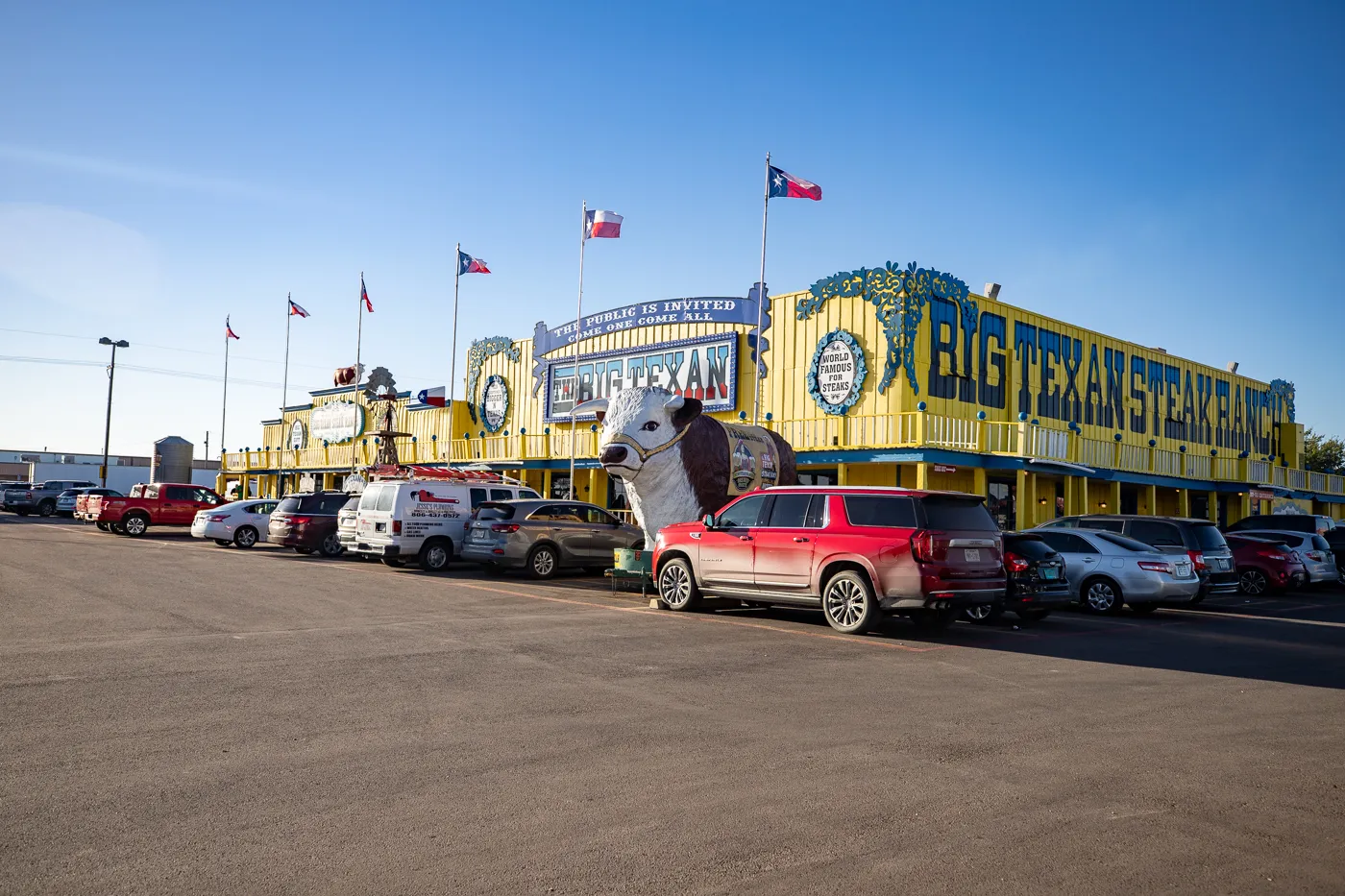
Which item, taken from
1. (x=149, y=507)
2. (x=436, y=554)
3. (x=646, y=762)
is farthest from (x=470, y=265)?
(x=646, y=762)

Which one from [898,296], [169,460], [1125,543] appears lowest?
[1125,543]

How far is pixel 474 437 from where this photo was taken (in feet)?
139

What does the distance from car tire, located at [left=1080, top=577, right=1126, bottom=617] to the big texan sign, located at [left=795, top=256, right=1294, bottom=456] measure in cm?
1051

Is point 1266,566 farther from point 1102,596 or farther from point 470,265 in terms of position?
point 470,265

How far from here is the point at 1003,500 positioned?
30.5m

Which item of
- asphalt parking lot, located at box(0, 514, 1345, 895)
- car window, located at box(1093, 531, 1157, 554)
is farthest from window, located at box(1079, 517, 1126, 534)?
asphalt parking lot, located at box(0, 514, 1345, 895)

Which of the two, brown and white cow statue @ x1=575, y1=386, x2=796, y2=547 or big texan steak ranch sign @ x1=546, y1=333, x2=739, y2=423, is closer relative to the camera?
brown and white cow statue @ x1=575, y1=386, x2=796, y2=547

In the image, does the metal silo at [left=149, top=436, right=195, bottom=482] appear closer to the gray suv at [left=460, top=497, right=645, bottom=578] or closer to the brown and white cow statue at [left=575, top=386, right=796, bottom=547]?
the gray suv at [left=460, top=497, right=645, bottom=578]

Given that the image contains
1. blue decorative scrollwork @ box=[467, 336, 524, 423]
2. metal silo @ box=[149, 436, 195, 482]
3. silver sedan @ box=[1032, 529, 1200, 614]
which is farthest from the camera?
metal silo @ box=[149, 436, 195, 482]

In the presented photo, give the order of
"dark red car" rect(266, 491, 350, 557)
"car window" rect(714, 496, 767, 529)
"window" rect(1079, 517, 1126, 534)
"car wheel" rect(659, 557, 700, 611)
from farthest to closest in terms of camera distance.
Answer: "dark red car" rect(266, 491, 350, 557) → "window" rect(1079, 517, 1126, 534) → "car wheel" rect(659, 557, 700, 611) → "car window" rect(714, 496, 767, 529)

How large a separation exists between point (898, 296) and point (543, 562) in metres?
13.2

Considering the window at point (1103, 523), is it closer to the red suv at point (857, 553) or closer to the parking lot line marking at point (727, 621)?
the red suv at point (857, 553)

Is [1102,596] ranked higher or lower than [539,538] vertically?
lower

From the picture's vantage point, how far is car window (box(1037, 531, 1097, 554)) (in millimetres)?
17375
